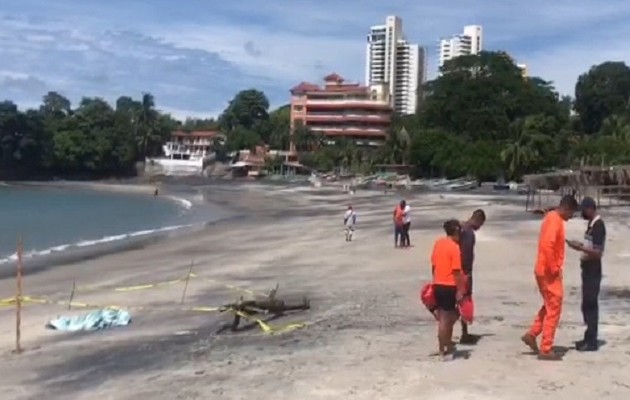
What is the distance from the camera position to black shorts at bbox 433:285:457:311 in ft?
32.1

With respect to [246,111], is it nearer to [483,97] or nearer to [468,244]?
[483,97]

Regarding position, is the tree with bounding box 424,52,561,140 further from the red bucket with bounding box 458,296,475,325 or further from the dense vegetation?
the red bucket with bounding box 458,296,475,325

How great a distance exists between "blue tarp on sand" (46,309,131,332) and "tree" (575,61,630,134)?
106 m

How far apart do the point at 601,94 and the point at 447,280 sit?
11140cm

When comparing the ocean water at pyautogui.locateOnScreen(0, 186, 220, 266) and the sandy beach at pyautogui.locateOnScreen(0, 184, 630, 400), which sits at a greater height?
the sandy beach at pyautogui.locateOnScreen(0, 184, 630, 400)

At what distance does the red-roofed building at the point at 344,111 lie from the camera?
135125 millimetres

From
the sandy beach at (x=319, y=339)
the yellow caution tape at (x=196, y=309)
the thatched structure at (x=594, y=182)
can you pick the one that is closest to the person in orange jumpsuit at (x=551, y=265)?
the sandy beach at (x=319, y=339)

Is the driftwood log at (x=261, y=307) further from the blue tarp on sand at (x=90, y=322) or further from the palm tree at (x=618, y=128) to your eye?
the palm tree at (x=618, y=128)

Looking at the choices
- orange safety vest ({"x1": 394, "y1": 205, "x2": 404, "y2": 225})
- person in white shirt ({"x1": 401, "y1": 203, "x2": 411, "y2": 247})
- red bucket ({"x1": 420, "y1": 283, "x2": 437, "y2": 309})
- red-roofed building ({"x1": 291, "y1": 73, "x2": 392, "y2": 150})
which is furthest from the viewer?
red-roofed building ({"x1": 291, "y1": 73, "x2": 392, "y2": 150})

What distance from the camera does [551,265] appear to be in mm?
9578

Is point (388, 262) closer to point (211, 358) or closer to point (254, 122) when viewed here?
point (211, 358)

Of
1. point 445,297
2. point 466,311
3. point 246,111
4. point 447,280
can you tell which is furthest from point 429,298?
point 246,111

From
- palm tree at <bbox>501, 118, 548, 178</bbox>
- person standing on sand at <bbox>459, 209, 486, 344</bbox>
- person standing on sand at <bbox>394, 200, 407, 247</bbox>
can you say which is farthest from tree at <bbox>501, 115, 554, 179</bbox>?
person standing on sand at <bbox>459, 209, 486, 344</bbox>

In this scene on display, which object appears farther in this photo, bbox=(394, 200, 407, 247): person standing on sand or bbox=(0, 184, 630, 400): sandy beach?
bbox=(394, 200, 407, 247): person standing on sand
